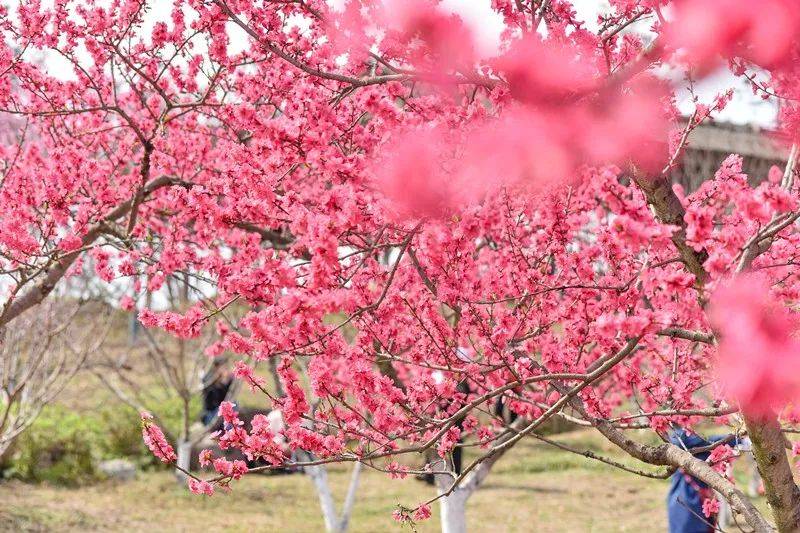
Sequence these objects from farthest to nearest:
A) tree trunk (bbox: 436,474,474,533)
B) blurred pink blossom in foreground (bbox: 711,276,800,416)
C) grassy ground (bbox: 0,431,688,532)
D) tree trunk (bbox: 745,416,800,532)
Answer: grassy ground (bbox: 0,431,688,532) < tree trunk (bbox: 436,474,474,533) < tree trunk (bbox: 745,416,800,532) < blurred pink blossom in foreground (bbox: 711,276,800,416)

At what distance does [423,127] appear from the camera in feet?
12.8

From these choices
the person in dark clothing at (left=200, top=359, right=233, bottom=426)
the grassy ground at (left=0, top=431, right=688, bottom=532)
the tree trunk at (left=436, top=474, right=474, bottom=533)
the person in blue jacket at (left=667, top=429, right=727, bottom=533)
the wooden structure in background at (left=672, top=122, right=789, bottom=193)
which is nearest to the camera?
the tree trunk at (left=436, top=474, right=474, bottom=533)

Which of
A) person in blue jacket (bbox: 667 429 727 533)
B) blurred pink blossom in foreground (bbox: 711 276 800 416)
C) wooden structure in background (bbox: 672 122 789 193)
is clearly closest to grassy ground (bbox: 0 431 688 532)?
person in blue jacket (bbox: 667 429 727 533)

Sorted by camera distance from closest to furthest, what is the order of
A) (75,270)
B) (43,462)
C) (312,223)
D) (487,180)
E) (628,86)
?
(312,223) → (487,180) → (628,86) → (75,270) → (43,462)

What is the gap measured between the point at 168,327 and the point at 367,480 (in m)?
9.92

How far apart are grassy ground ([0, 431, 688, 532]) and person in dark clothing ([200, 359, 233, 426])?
1728mm

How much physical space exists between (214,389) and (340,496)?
163 inches

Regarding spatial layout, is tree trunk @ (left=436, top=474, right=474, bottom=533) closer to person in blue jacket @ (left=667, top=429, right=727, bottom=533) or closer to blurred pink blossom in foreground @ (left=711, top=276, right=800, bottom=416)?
person in blue jacket @ (left=667, top=429, right=727, bottom=533)

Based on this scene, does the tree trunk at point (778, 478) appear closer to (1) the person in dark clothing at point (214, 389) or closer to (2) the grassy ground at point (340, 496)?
(2) the grassy ground at point (340, 496)

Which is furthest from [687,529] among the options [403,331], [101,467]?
[101,467]

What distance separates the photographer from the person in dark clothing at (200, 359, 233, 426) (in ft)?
44.3

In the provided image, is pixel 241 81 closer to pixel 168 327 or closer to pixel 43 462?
pixel 168 327

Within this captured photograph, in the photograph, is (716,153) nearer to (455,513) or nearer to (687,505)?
(687,505)

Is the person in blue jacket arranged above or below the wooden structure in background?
below
